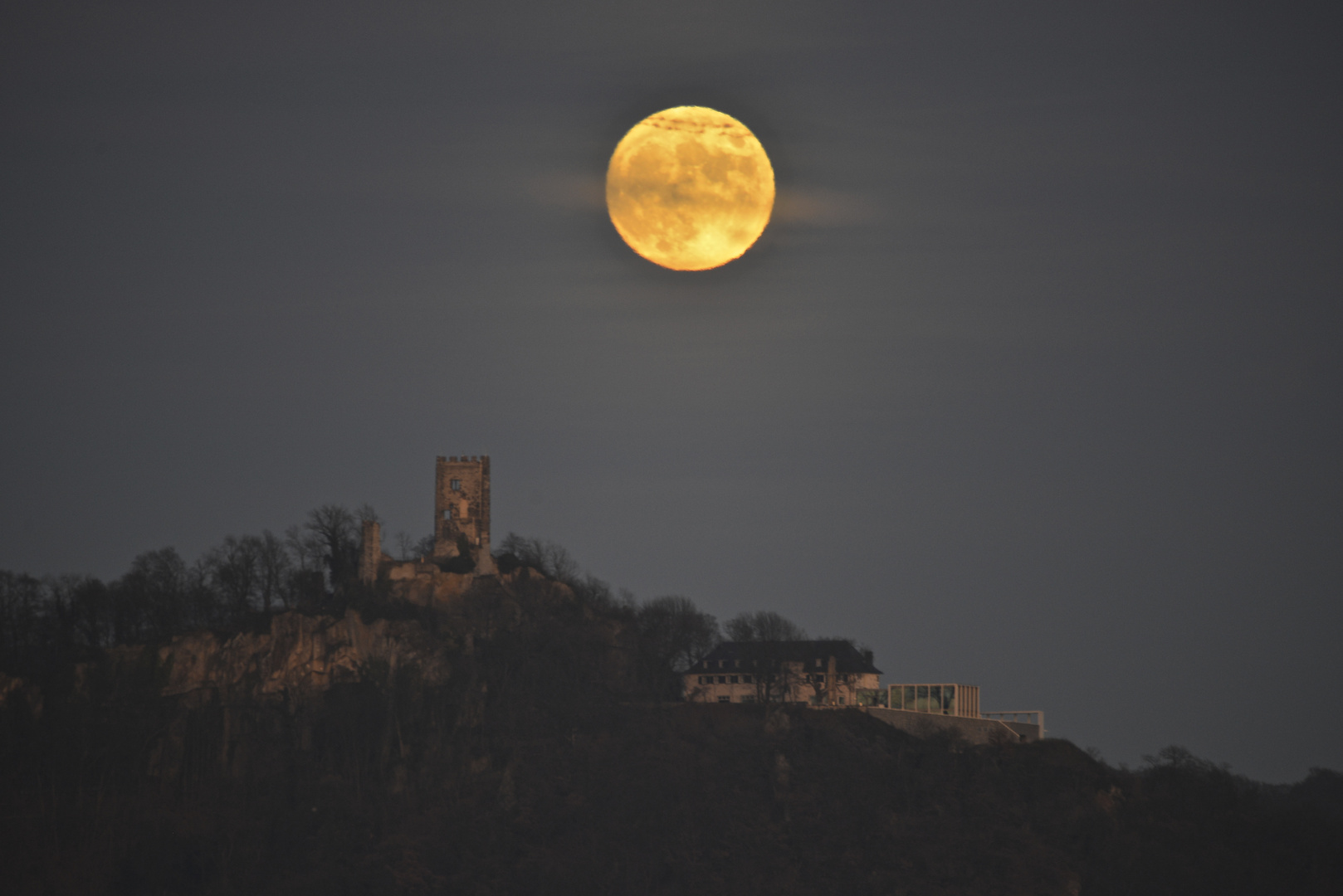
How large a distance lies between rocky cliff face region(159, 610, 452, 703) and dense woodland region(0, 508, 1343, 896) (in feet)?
3.52

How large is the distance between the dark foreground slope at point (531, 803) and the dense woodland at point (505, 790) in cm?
18

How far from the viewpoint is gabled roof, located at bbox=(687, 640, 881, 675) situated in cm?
15100

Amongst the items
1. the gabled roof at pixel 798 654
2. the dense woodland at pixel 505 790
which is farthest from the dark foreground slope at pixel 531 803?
the gabled roof at pixel 798 654

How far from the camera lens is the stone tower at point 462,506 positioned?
472 feet

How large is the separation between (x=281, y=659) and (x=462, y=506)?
752 inches

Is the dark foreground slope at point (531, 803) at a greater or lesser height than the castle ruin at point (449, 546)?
lesser

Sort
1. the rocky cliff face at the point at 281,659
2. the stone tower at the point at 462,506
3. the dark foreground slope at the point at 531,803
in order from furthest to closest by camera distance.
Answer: the stone tower at the point at 462,506 → the rocky cliff face at the point at 281,659 → the dark foreground slope at the point at 531,803

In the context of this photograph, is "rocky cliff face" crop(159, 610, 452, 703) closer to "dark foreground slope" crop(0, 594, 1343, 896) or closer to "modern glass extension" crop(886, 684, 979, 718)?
"dark foreground slope" crop(0, 594, 1343, 896)

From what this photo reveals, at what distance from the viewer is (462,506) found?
476 ft

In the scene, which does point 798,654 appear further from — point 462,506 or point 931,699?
point 462,506

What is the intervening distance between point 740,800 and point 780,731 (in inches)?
236

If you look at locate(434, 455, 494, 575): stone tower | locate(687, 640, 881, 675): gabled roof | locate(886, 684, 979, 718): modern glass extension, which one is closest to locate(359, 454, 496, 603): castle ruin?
locate(434, 455, 494, 575): stone tower

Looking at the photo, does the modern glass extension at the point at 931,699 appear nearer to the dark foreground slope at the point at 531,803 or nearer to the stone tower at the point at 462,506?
the dark foreground slope at the point at 531,803

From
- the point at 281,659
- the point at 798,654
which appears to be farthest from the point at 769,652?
the point at 281,659
